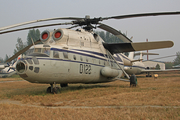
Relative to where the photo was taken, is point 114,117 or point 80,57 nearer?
point 114,117

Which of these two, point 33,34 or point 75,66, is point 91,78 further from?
point 33,34

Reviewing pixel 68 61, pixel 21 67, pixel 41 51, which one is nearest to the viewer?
pixel 21 67

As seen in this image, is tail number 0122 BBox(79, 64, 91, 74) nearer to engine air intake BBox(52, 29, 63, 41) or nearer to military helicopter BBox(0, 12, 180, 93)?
military helicopter BBox(0, 12, 180, 93)

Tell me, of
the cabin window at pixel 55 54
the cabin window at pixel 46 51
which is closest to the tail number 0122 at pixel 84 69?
the cabin window at pixel 55 54

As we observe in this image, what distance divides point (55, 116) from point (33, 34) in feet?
266

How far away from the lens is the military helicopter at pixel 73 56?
983 centimetres

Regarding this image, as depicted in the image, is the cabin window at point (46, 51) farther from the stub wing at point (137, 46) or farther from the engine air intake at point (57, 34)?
the stub wing at point (137, 46)

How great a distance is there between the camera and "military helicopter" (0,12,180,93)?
32.2 feet

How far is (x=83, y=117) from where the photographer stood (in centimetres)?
525


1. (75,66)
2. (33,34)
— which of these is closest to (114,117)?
(75,66)

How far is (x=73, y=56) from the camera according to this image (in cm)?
1179

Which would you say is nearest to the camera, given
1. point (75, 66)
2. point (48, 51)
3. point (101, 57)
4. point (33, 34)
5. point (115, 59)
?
point (48, 51)

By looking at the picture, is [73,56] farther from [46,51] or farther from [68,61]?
[46,51]

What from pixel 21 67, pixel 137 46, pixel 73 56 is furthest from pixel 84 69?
pixel 137 46
